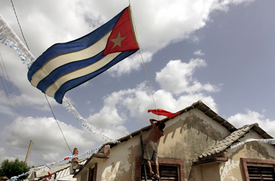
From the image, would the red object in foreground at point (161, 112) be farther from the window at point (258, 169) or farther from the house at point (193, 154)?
the window at point (258, 169)

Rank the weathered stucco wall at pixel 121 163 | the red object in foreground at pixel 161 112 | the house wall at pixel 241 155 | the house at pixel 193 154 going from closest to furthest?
the weathered stucco wall at pixel 121 163 → the house at pixel 193 154 → the red object in foreground at pixel 161 112 → the house wall at pixel 241 155

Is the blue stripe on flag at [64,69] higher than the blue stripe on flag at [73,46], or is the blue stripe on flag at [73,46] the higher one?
the blue stripe on flag at [73,46]

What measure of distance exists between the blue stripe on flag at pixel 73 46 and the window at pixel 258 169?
326 inches

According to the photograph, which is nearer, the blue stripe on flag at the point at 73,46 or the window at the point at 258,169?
the blue stripe on flag at the point at 73,46

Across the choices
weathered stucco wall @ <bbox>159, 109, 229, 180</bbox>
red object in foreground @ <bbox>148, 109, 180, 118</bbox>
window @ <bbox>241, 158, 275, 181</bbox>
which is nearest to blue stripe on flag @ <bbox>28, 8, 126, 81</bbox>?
red object in foreground @ <bbox>148, 109, 180, 118</bbox>

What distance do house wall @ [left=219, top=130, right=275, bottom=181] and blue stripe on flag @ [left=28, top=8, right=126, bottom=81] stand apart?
7388 millimetres

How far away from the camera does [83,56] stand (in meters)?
5.78

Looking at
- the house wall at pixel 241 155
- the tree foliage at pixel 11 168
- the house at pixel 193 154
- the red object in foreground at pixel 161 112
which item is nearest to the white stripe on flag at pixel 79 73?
the house at pixel 193 154

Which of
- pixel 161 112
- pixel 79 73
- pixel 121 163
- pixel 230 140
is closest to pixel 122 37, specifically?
pixel 79 73

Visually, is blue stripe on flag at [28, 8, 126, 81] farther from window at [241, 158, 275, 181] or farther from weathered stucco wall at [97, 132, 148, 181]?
window at [241, 158, 275, 181]

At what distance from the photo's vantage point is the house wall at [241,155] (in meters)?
8.13

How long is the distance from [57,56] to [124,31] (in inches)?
85.1

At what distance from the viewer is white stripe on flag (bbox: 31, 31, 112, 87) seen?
560cm

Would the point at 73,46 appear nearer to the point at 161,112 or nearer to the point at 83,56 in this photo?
the point at 83,56
